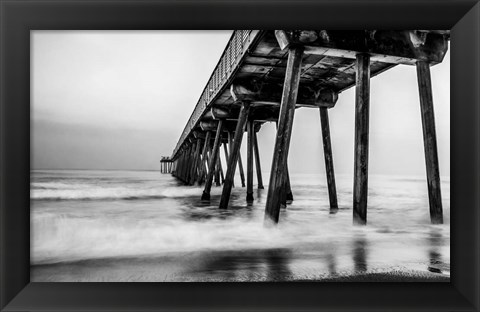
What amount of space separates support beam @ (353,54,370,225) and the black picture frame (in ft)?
5.51

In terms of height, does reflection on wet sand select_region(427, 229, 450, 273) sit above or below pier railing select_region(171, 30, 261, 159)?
below

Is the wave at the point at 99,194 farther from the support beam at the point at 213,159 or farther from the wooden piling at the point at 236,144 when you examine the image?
the wooden piling at the point at 236,144

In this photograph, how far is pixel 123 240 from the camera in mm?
5875

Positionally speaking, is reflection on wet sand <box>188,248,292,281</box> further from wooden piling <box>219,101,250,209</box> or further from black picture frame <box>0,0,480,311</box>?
wooden piling <box>219,101,250,209</box>

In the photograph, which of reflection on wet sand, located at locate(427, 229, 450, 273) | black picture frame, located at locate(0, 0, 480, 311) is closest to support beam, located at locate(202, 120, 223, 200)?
reflection on wet sand, located at locate(427, 229, 450, 273)

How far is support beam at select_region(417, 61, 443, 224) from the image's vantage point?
5.16 m

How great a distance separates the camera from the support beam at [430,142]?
5.16m

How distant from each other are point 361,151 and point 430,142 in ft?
3.87
